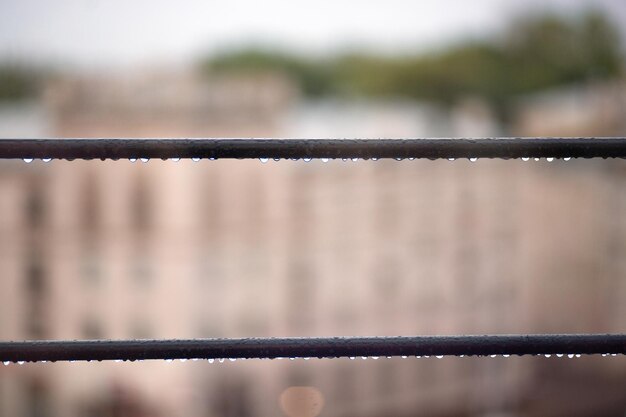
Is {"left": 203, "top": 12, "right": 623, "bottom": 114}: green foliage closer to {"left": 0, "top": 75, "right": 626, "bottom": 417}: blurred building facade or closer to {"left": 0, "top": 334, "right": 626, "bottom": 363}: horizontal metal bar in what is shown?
{"left": 0, "top": 75, "right": 626, "bottom": 417}: blurred building facade

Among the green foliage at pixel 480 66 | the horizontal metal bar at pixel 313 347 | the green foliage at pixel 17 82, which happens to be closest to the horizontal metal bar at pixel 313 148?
the horizontal metal bar at pixel 313 347

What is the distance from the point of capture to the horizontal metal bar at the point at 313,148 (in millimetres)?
353

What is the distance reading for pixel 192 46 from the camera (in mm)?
17812

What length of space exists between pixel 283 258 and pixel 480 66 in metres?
6.15

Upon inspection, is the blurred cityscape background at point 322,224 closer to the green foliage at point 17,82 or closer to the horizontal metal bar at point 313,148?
the green foliage at point 17,82

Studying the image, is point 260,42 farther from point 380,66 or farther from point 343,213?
point 343,213

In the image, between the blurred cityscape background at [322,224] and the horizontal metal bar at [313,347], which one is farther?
the blurred cityscape background at [322,224]

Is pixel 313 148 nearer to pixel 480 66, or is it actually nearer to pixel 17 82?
pixel 17 82

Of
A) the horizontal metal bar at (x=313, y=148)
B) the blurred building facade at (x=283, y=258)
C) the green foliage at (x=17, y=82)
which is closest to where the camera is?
the horizontal metal bar at (x=313, y=148)

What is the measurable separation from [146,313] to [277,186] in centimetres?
351

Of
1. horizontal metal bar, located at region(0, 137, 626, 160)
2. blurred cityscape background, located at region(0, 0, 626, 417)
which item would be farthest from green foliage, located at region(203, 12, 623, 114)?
horizontal metal bar, located at region(0, 137, 626, 160)

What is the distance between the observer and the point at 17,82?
14531mm

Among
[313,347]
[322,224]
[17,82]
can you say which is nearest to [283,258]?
[322,224]

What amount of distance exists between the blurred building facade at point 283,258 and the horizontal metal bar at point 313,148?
14346mm
